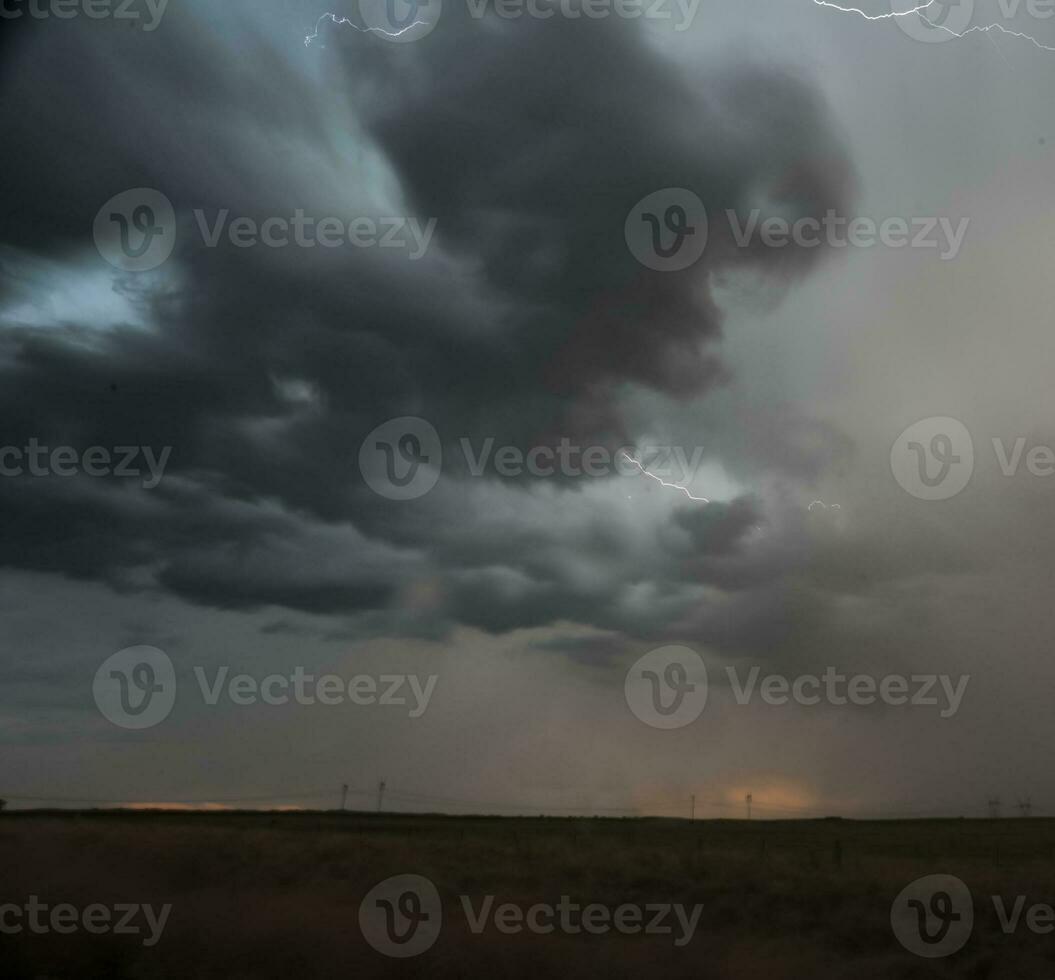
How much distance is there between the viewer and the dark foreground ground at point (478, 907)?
48.1ft

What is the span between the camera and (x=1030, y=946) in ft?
52.1

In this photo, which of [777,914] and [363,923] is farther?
[777,914]

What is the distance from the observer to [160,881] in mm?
22781

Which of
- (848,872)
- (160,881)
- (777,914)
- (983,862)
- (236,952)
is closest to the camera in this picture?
(236,952)

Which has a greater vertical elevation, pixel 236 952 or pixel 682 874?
pixel 682 874

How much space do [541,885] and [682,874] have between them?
429 centimetres

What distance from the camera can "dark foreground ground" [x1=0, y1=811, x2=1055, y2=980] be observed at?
48.1 ft

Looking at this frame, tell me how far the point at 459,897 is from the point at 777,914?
656 cm

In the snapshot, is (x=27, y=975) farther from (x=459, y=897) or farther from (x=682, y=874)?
(x=682, y=874)

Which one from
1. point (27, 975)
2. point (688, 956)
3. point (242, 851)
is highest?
point (242, 851)

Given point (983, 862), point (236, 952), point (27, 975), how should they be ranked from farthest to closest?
point (983, 862)
point (236, 952)
point (27, 975)

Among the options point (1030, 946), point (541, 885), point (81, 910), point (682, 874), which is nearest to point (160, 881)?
point (81, 910)

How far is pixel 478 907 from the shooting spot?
19266mm

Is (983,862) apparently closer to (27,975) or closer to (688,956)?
(688,956)
